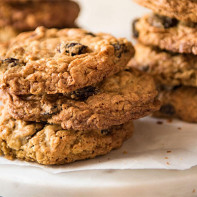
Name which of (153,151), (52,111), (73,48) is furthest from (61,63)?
(153,151)

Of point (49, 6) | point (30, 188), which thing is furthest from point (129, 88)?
point (49, 6)

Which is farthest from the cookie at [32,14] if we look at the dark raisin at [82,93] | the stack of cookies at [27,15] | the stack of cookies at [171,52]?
the dark raisin at [82,93]

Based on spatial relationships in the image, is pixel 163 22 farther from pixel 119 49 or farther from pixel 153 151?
pixel 153 151

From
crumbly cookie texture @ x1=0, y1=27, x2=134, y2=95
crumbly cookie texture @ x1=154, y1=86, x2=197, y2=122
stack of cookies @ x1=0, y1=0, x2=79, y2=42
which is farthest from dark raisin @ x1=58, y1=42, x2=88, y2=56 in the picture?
stack of cookies @ x1=0, y1=0, x2=79, y2=42

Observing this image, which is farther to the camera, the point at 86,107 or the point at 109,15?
the point at 109,15

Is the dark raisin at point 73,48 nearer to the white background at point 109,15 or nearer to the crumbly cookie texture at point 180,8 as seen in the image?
the crumbly cookie texture at point 180,8

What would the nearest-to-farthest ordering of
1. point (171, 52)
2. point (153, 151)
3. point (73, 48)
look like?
point (73, 48), point (153, 151), point (171, 52)

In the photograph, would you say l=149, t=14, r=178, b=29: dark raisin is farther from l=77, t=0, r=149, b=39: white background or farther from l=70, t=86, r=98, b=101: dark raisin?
l=77, t=0, r=149, b=39: white background
